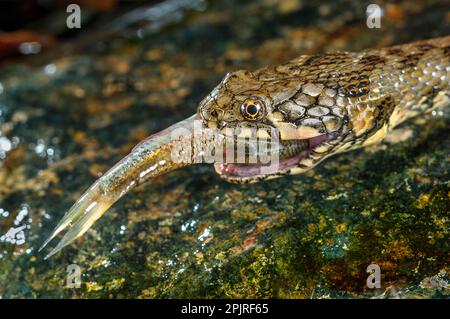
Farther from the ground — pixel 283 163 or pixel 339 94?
pixel 339 94

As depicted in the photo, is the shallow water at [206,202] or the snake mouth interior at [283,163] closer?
the shallow water at [206,202]

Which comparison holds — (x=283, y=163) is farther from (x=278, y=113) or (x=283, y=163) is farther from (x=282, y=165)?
(x=278, y=113)

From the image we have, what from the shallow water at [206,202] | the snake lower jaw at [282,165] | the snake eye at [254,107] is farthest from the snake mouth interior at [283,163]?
the snake eye at [254,107]

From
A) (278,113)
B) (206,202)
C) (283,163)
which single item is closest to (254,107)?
(278,113)

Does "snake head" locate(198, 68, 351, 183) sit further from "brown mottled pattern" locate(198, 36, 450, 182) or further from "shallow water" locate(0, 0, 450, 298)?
"shallow water" locate(0, 0, 450, 298)

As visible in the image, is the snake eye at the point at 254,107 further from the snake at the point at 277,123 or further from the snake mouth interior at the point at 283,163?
the snake mouth interior at the point at 283,163
